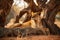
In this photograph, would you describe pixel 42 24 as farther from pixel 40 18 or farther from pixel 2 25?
pixel 2 25

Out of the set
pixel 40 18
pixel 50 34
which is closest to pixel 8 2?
pixel 40 18

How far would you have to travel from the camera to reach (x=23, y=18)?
1753 millimetres

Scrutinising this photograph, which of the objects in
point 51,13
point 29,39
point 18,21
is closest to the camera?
point 29,39

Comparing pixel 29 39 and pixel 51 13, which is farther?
pixel 51 13

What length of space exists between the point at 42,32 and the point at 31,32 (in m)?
0.08

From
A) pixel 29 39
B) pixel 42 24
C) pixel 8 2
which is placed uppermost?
pixel 8 2

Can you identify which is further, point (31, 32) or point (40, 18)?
point (40, 18)

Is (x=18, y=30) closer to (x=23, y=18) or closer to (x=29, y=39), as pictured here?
(x=29, y=39)

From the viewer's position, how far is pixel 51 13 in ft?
5.24

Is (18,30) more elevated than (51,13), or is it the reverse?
(51,13)

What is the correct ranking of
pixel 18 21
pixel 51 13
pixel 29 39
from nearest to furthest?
1. pixel 29 39
2. pixel 51 13
3. pixel 18 21

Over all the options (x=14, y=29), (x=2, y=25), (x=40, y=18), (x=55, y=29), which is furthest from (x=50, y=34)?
(x=2, y=25)

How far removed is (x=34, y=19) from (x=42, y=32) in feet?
0.62

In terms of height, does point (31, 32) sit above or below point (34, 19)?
below
